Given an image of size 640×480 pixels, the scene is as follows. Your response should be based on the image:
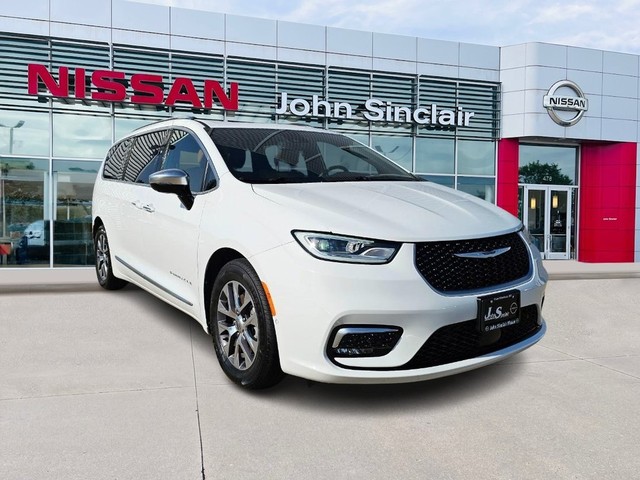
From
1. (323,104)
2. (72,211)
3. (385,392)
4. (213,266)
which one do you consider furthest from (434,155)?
(385,392)

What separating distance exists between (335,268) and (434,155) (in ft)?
42.5

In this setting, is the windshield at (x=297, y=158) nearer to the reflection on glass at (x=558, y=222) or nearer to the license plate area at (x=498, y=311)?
the license plate area at (x=498, y=311)

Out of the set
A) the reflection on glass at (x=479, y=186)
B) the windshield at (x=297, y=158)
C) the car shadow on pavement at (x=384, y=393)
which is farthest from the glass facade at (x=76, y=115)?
the car shadow on pavement at (x=384, y=393)

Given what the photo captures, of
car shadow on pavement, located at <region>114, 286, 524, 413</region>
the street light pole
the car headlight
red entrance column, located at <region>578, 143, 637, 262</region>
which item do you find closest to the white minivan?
the car headlight

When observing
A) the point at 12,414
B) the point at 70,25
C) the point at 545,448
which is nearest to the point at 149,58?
the point at 70,25

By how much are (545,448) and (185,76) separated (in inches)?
487

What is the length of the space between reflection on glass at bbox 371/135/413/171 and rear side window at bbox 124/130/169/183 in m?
9.82

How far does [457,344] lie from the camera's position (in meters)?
2.97

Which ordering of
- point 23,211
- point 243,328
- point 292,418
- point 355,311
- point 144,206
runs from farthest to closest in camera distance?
1. point 23,211
2. point 144,206
3. point 243,328
4. point 292,418
5. point 355,311

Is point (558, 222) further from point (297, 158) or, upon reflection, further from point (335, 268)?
point (335, 268)

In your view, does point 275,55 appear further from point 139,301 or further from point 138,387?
point 138,387

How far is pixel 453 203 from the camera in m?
3.52

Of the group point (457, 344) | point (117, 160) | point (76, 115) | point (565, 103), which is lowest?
point (457, 344)

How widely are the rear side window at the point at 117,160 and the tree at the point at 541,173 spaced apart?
1305 cm
